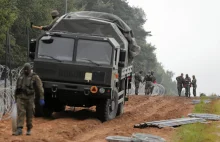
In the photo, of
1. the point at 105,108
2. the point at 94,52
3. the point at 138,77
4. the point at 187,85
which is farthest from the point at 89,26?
the point at 187,85

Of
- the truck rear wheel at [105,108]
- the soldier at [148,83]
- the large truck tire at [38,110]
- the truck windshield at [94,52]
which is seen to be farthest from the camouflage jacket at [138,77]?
the truck windshield at [94,52]

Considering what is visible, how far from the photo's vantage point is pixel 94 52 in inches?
633

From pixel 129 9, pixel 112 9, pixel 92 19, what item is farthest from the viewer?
pixel 129 9

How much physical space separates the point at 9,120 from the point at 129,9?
55.8 metres

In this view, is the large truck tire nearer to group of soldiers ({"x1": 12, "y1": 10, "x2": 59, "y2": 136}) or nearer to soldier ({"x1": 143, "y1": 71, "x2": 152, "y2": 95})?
group of soldiers ({"x1": 12, "y1": 10, "x2": 59, "y2": 136})

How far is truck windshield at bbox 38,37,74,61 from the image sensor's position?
16.0m

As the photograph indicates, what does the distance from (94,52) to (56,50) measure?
3.89ft

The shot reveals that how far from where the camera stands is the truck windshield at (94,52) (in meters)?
16.0

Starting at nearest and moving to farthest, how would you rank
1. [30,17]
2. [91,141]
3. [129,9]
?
1. [91,141]
2. [30,17]
3. [129,9]

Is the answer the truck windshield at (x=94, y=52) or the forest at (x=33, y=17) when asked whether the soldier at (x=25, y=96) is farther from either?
the forest at (x=33, y=17)

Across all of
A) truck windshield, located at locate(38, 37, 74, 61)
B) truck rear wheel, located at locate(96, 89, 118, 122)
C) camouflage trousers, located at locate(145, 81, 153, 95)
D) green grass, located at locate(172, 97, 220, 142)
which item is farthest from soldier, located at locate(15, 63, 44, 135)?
camouflage trousers, located at locate(145, 81, 153, 95)

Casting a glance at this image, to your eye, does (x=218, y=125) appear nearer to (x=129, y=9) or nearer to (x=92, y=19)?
(x=92, y=19)

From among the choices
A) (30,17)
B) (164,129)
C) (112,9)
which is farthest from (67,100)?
(112,9)

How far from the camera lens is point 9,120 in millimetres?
15719
